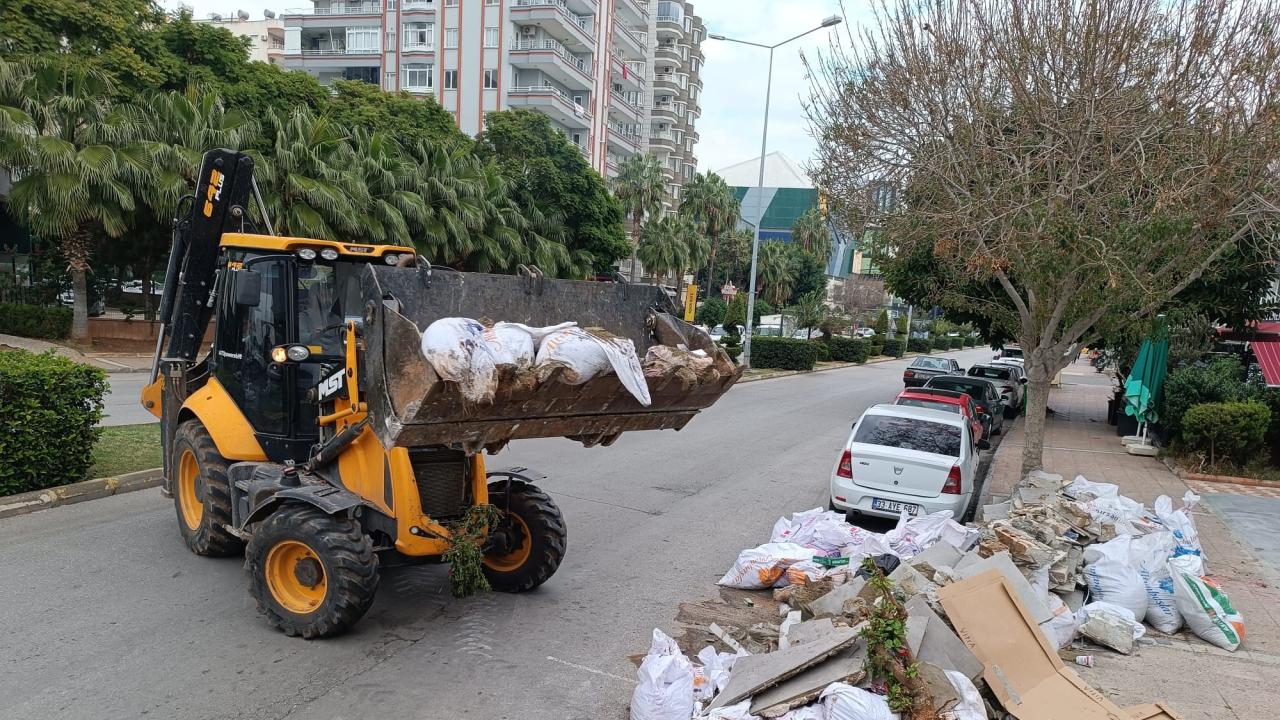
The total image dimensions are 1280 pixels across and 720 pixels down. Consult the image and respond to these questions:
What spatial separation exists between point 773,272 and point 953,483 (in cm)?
5505

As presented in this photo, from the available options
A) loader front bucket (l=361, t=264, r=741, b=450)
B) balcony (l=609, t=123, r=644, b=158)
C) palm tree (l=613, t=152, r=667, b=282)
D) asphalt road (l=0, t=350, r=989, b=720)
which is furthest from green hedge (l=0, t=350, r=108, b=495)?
balcony (l=609, t=123, r=644, b=158)

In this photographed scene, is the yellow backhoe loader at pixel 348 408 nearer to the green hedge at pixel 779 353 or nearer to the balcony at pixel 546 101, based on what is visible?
the green hedge at pixel 779 353

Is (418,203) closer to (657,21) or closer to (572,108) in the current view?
(572,108)

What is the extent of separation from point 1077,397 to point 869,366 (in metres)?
14.2

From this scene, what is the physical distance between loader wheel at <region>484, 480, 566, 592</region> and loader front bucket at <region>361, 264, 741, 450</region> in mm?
1149

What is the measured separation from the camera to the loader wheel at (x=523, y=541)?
6816 mm

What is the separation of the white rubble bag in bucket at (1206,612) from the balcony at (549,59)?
50110 millimetres

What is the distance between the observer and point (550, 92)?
52031 millimetres

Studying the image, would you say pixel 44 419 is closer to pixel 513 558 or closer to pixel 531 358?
pixel 513 558

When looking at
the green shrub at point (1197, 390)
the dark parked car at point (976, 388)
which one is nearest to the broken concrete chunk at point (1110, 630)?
the green shrub at point (1197, 390)

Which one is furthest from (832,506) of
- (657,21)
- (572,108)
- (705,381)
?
Result: (657,21)

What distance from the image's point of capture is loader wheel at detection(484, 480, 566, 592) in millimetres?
6816

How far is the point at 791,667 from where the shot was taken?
471 centimetres

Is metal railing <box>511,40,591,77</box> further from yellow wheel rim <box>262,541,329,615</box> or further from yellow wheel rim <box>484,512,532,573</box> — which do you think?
yellow wheel rim <box>262,541,329,615</box>
